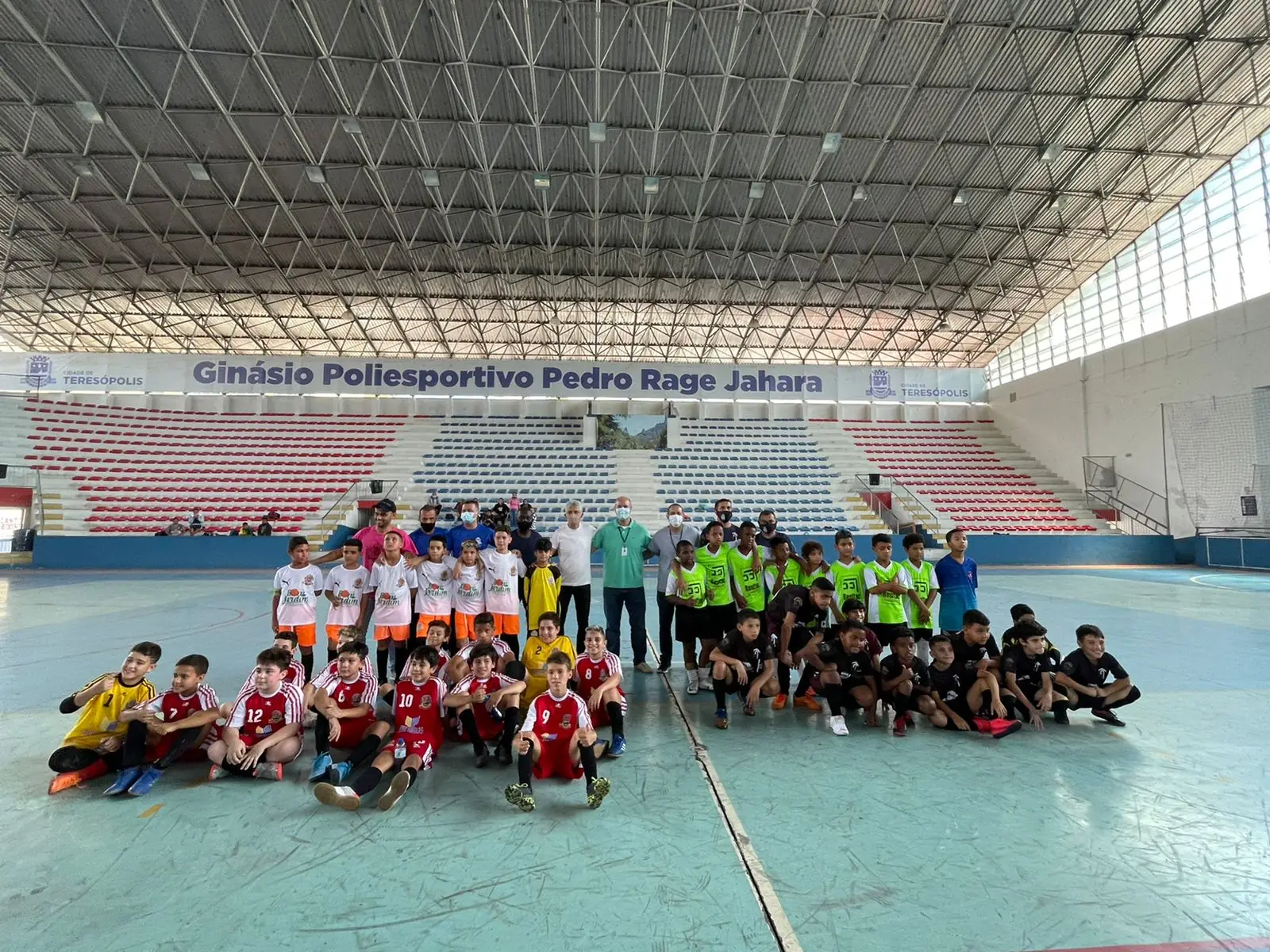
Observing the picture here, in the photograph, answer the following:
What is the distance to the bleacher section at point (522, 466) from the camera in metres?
22.2

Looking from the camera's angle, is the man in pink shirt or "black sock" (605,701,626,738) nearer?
"black sock" (605,701,626,738)

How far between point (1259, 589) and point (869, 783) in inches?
582

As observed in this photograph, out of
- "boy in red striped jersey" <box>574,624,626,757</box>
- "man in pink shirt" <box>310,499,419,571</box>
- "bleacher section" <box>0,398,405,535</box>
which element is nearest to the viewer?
"boy in red striped jersey" <box>574,624,626,757</box>

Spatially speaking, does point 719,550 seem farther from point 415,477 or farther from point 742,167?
point 415,477

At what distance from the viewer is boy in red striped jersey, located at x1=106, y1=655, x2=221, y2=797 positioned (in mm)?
3671

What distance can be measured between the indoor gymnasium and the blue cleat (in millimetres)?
22

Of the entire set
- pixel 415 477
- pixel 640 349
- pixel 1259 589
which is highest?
pixel 640 349

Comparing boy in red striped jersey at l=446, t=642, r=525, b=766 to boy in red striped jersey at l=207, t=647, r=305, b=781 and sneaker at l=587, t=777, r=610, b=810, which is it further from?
boy in red striped jersey at l=207, t=647, r=305, b=781

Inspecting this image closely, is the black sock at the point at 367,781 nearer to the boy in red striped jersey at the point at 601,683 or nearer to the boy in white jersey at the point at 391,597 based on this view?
the boy in red striped jersey at the point at 601,683

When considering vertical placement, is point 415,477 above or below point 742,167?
below

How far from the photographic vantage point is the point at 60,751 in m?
3.69

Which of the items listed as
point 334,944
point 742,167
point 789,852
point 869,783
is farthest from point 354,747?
point 742,167

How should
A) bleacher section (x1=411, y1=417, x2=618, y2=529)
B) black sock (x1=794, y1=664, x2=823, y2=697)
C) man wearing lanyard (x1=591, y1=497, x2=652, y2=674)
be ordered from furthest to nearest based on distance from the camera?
bleacher section (x1=411, y1=417, x2=618, y2=529), man wearing lanyard (x1=591, y1=497, x2=652, y2=674), black sock (x1=794, y1=664, x2=823, y2=697)

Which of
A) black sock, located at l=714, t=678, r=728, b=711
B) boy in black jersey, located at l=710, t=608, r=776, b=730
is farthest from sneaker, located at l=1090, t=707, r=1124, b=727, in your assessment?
black sock, located at l=714, t=678, r=728, b=711
